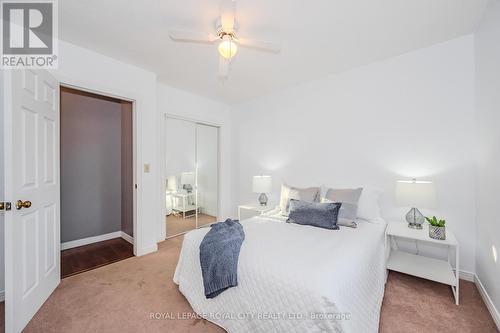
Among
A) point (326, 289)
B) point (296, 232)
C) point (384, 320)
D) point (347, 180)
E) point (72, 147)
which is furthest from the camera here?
point (72, 147)

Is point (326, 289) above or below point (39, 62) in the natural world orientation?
below

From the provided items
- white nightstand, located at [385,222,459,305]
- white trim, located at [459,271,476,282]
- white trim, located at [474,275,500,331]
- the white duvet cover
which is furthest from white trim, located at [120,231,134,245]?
white trim, located at [459,271,476,282]

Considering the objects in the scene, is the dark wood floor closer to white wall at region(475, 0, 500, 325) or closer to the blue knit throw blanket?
the blue knit throw blanket

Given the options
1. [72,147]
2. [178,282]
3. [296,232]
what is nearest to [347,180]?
[296,232]

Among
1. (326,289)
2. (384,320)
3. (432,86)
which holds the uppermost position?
(432,86)

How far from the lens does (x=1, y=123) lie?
1.97 m

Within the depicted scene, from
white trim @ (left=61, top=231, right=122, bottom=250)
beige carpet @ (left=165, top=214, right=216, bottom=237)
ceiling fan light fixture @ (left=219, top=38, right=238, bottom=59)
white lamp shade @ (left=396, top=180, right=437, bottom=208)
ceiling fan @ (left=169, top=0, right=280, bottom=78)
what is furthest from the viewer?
beige carpet @ (left=165, top=214, right=216, bottom=237)

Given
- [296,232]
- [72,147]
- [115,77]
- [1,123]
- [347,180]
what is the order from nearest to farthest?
[1,123], [296,232], [115,77], [347,180], [72,147]

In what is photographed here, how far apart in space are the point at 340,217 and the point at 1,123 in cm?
341

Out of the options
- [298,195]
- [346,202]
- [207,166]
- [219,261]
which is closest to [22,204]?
[219,261]

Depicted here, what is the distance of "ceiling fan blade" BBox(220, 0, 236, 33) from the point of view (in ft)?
4.98

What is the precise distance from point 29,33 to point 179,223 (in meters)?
3.01

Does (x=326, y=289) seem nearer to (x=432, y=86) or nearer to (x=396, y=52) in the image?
(x=432, y=86)

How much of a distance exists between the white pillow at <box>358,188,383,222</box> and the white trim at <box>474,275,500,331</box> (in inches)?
37.6
